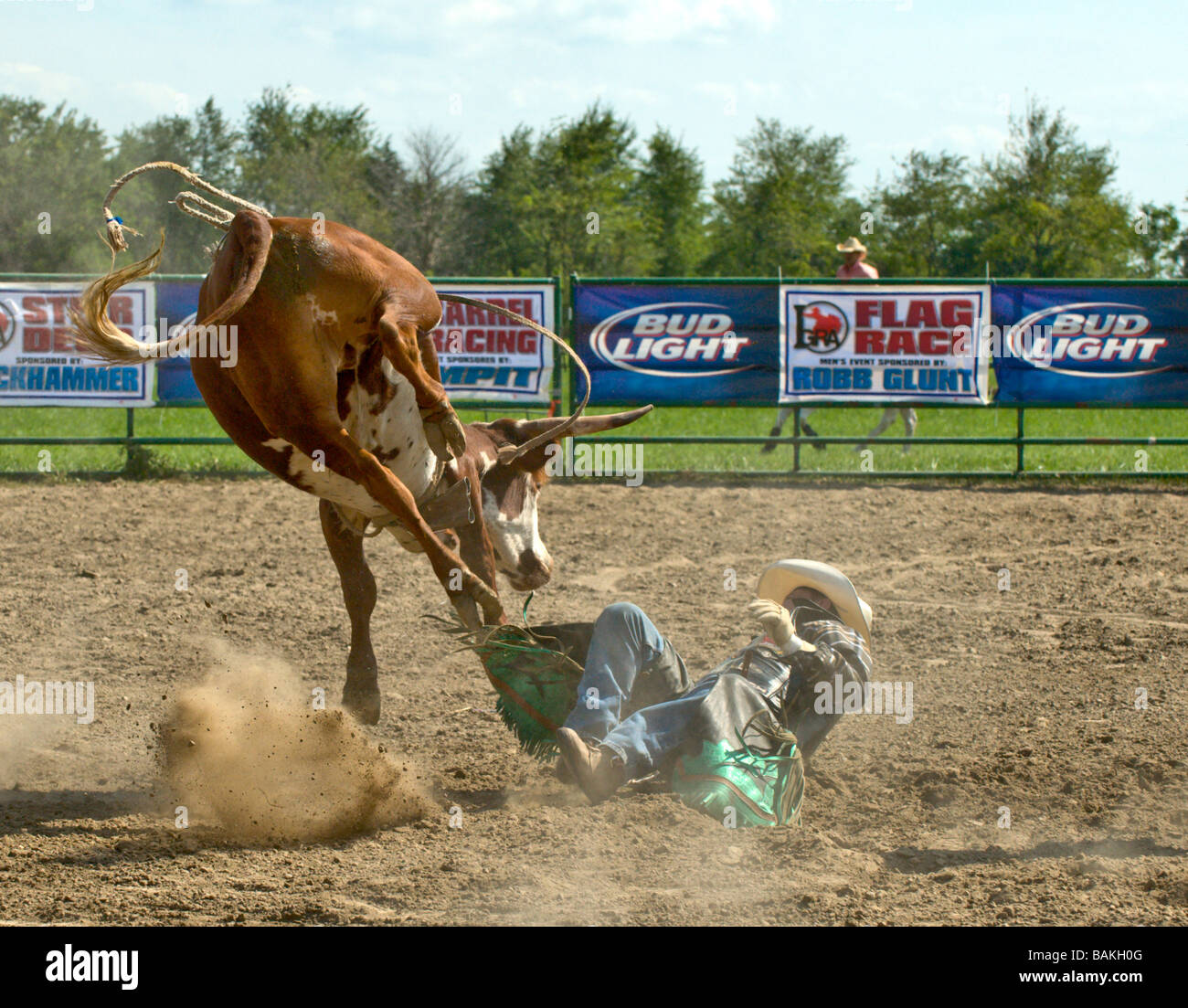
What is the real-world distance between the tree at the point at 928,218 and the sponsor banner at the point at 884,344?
31990 mm

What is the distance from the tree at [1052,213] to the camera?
1499 inches

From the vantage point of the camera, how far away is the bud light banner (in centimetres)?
1112

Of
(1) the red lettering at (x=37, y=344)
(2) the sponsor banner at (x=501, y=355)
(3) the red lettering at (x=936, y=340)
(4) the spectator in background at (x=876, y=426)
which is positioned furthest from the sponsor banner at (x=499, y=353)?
(3) the red lettering at (x=936, y=340)

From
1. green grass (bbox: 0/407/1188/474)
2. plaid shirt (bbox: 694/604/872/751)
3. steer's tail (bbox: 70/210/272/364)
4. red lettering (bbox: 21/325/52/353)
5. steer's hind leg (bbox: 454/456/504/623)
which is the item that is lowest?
plaid shirt (bbox: 694/604/872/751)

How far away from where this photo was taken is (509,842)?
11.8 feet

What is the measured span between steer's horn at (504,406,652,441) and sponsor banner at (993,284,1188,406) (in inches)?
293

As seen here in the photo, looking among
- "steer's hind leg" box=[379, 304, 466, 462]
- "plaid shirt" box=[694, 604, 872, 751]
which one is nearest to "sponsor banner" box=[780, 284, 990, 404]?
"plaid shirt" box=[694, 604, 872, 751]

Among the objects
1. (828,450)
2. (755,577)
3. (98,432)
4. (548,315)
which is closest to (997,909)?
(755,577)

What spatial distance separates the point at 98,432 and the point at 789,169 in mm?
40307

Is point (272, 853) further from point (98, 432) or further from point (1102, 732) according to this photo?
point (98, 432)

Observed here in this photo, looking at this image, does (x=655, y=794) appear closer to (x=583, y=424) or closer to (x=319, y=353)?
(x=583, y=424)

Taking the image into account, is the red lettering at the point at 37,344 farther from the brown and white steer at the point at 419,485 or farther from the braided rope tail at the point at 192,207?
the braided rope tail at the point at 192,207

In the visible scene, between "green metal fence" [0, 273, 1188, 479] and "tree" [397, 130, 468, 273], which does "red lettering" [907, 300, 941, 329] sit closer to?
"green metal fence" [0, 273, 1188, 479]

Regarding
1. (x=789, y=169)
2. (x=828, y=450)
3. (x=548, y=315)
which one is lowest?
(x=828, y=450)
